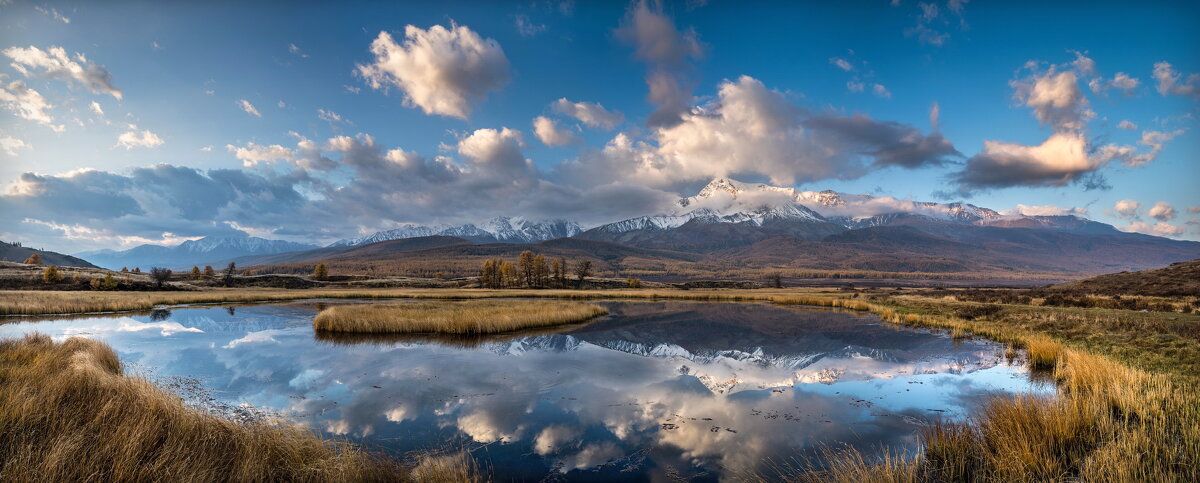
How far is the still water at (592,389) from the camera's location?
431 inches

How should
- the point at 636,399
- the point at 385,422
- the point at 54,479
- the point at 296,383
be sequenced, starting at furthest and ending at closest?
the point at 296,383, the point at 636,399, the point at 385,422, the point at 54,479

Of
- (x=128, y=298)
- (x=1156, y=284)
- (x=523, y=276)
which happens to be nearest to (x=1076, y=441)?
(x=1156, y=284)

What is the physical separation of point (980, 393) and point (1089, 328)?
1440 centimetres

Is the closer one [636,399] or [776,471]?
A: [776,471]

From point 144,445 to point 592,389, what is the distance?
1218 cm

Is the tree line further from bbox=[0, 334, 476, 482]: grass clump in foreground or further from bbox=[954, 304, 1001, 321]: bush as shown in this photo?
bbox=[0, 334, 476, 482]: grass clump in foreground

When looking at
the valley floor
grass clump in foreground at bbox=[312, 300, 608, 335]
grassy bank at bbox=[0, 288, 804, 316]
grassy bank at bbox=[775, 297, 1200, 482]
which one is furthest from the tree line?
grassy bank at bbox=[775, 297, 1200, 482]

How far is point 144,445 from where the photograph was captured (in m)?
7.47

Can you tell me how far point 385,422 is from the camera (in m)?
12.7

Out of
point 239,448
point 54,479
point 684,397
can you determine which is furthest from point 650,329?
point 54,479

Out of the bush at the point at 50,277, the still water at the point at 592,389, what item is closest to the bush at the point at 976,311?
the still water at the point at 592,389

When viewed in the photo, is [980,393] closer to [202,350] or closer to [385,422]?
[385,422]

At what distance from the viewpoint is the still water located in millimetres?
10945

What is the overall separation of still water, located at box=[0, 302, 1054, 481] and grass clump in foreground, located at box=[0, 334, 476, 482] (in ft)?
8.40
